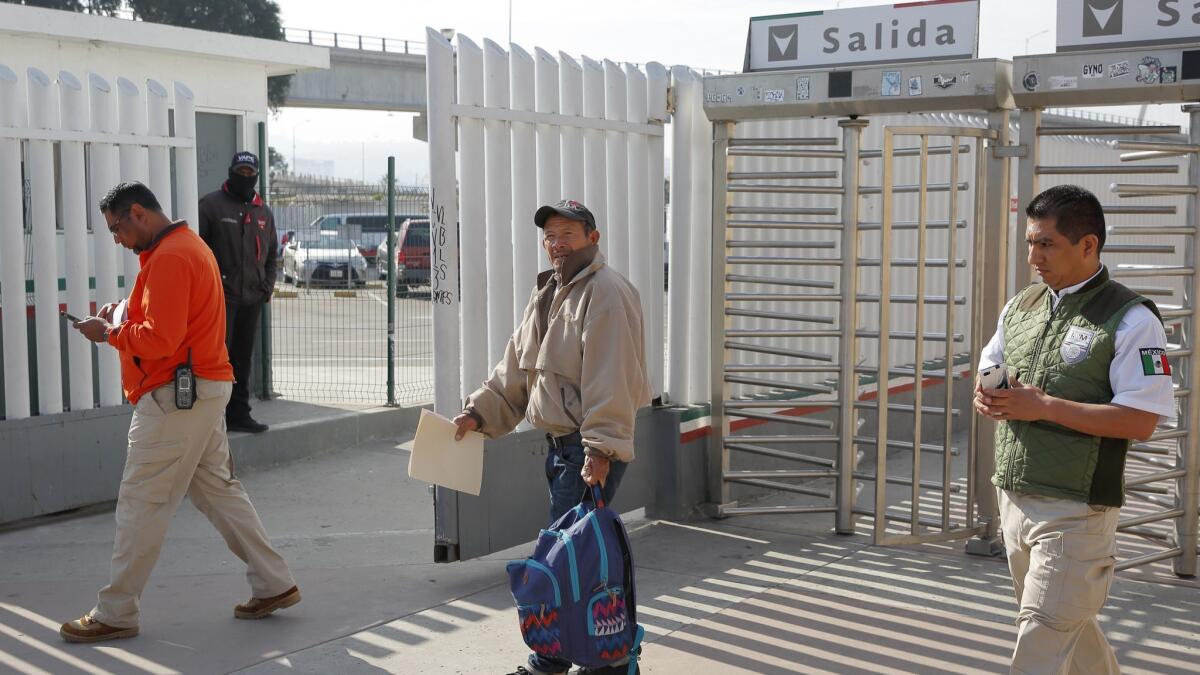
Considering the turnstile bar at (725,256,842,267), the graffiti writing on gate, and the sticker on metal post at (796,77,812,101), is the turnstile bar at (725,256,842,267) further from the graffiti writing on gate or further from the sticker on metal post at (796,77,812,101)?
the graffiti writing on gate

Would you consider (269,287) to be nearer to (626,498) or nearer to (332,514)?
(332,514)

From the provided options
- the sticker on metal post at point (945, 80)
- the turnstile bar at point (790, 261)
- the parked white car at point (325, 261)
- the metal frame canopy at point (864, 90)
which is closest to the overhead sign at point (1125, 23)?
the metal frame canopy at point (864, 90)

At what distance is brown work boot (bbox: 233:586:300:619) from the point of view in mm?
5562

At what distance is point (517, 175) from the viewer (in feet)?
21.4

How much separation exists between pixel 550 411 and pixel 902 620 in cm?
196

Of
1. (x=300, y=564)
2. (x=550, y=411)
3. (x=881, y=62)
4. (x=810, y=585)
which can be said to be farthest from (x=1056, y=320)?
(x=300, y=564)

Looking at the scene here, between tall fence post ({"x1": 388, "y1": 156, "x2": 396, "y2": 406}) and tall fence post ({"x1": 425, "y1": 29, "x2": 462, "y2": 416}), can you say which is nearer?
tall fence post ({"x1": 425, "y1": 29, "x2": 462, "y2": 416})

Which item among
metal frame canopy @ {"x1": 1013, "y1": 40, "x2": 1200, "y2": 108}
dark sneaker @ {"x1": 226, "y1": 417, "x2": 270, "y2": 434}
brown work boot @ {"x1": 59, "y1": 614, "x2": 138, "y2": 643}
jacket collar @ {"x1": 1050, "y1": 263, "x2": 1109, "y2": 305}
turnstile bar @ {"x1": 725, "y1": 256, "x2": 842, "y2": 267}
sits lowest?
brown work boot @ {"x1": 59, "y1": 614, "x2": 138, "y2": 643}

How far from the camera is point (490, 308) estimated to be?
6.43 meters

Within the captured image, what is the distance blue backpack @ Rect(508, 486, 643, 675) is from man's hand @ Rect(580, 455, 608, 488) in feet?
0.43

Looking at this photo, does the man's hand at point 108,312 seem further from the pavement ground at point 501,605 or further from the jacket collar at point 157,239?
the pavement ground at point 501,605

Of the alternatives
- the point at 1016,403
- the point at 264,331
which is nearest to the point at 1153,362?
the point at 1016,403

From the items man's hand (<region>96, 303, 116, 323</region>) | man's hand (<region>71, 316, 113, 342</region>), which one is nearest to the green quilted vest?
man's hand (<region>71, 316, 113, 342</region>)

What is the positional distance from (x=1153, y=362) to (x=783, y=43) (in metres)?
3.59
